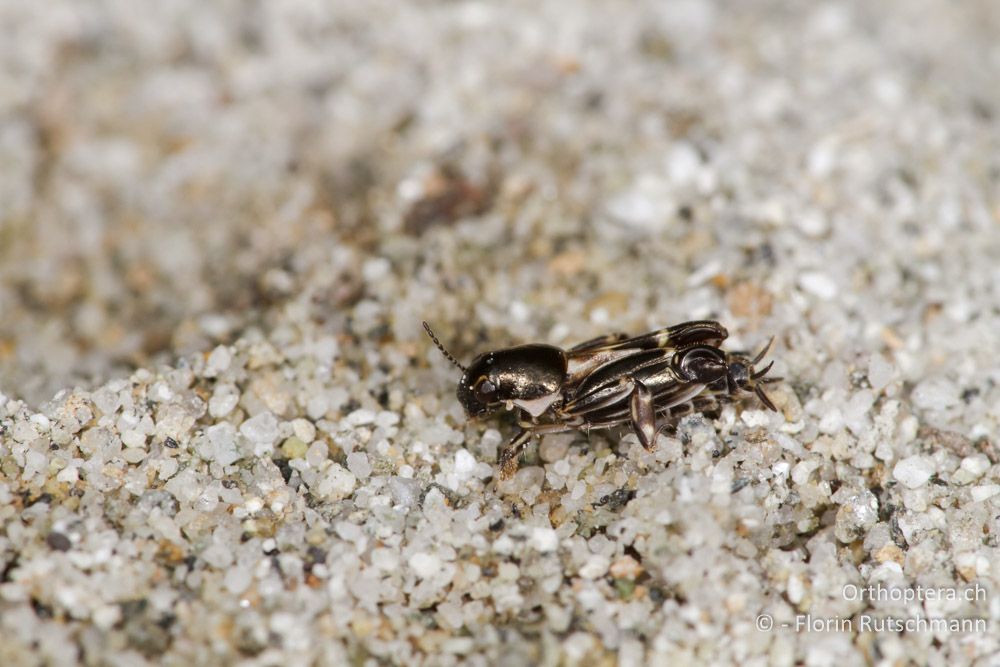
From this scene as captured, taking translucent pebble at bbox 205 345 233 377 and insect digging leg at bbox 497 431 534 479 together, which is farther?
translucent pebble at bbox 205 345 233 377

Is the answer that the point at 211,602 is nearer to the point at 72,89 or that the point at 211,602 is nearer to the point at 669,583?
the point at 669,583

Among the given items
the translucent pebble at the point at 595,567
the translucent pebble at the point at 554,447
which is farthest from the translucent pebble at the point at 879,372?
the translucent pebble at the point at 595,567

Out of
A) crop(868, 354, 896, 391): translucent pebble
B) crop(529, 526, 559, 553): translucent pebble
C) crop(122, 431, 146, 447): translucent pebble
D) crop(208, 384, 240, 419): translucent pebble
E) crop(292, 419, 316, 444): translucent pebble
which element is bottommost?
crop(529, 526, 559, 553): translucent pebble

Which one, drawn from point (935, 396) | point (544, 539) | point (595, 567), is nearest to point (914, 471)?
point (935, 396)

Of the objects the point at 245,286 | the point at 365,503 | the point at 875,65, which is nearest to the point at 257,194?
the point at 245,286

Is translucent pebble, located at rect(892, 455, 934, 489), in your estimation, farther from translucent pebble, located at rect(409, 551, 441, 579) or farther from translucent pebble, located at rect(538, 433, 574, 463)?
translucent pebble, located at rect(409, 551, 441, 579)

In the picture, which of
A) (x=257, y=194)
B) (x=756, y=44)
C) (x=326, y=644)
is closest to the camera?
(x=326, y=644)

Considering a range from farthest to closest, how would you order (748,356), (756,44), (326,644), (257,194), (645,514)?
(756,44) < (257,194) < (748,356) < (645,514) < (326,644)

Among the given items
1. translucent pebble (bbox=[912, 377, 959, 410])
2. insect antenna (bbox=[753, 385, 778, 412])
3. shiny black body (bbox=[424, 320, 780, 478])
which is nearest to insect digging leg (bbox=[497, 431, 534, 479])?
shiny black body (bbox=[424, 320, 780, 478])
